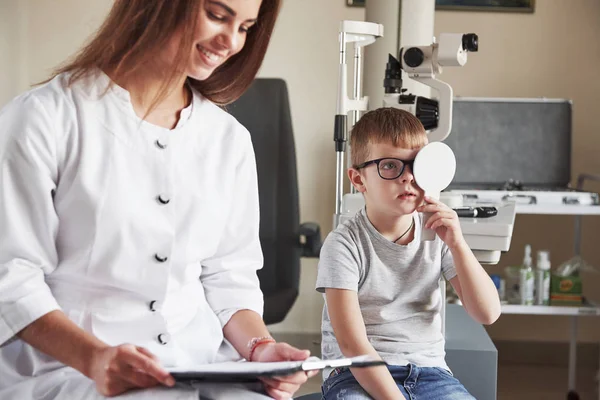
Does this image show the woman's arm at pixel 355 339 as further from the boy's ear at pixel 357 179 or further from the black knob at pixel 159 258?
the black knob at pixel 159 258

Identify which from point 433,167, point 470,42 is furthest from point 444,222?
point 470,42

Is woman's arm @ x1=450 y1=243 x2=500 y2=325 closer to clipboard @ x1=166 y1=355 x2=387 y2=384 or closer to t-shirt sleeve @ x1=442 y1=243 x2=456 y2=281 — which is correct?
t-shirt sleeve @ x1=442 y1=243 x2=456 y2=281

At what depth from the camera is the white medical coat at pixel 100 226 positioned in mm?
980

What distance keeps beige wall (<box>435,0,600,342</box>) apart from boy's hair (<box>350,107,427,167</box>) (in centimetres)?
193

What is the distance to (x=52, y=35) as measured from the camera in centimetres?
349

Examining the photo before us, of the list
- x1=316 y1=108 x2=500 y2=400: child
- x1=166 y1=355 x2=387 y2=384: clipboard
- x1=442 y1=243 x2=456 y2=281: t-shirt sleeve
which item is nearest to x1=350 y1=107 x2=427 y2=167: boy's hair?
x1=316 y1=108 x2=500 y2=400: child

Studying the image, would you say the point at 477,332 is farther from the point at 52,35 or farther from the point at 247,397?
the point at 52,35

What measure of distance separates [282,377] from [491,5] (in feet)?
9.23

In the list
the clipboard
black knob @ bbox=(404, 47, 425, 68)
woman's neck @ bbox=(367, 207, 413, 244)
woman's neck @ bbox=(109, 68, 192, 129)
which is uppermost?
black knob @ bbox=(404, 47, 425, 68)

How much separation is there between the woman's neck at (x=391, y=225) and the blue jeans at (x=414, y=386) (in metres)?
0.26

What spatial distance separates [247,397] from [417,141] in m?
0.73

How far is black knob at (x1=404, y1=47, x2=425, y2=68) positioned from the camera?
6.39ft

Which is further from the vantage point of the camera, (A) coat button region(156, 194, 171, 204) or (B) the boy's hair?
(B) the boy's hair

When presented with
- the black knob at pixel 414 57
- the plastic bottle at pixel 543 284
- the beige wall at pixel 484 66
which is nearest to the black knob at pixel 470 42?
the black knob at pixel 414 57
